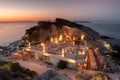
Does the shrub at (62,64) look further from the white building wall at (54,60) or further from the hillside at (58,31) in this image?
the hillside at (58,31)

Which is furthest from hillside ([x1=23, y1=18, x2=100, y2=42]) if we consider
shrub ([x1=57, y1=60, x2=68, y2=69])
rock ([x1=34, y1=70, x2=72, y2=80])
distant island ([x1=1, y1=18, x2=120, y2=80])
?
rock ([x1=34, y1=70, x2=72, y2=80])

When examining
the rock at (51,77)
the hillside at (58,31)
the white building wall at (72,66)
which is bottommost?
the white building wall at (72,66)

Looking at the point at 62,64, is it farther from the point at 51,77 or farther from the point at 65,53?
the point at 51,77

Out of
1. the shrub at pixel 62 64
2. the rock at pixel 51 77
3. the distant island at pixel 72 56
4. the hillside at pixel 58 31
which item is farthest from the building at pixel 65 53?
the rock at pixel 51 77

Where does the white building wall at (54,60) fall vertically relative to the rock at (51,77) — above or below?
below

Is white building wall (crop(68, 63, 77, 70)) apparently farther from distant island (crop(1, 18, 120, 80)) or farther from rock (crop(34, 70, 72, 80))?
rock (crop(34, 70, 72, 80))

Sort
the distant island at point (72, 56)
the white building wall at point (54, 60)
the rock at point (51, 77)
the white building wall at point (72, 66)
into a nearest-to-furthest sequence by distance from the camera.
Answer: the rock at point (51, 77) < the distant island at point (72, 56) < the white building wall at point (72, 66) < the white building wall at point (54, 60)

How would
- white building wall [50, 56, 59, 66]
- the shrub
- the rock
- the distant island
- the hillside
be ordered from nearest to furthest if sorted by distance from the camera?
the rock → the distant island → the shrub → white building wall [50, 56, 59, 66] → the hillside

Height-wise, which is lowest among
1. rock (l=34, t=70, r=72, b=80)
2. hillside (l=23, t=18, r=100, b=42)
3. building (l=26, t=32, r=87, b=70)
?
building (l=26, t=32, r=87, b=70)

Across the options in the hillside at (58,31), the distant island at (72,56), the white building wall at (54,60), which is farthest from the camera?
the hillside at (58,31)

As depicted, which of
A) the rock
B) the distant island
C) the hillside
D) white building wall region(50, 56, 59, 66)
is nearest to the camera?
the rock

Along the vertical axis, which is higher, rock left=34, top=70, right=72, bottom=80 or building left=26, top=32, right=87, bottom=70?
rock left=34, top=70, right=72, bottom=80

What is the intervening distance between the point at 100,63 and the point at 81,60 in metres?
2.40

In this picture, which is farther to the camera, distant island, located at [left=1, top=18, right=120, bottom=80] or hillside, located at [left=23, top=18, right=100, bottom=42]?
hillside, located at [left=23, top=18, right=100, bottom=42]
